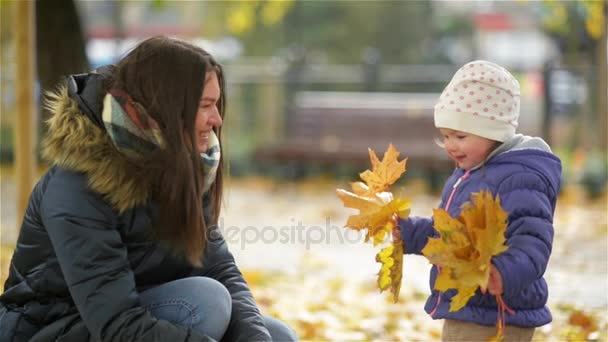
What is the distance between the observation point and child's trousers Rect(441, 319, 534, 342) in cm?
317

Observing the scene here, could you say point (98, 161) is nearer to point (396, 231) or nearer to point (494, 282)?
point (396, 231)

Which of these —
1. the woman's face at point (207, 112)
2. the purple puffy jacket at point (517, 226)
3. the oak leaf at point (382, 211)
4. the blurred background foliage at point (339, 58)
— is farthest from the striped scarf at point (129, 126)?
the blurred background foliage at point (339, 58)

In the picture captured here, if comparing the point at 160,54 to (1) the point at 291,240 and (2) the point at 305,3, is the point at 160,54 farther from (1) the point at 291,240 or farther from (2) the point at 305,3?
(2) the point at 305,3

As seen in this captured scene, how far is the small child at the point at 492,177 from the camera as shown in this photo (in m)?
3.06

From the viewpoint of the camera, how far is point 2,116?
541 inches

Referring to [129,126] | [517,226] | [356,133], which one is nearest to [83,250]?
[129,126]

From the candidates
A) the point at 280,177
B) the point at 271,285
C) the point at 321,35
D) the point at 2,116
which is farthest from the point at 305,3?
the point at 271,285

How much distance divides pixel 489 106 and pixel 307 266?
365 centimetres

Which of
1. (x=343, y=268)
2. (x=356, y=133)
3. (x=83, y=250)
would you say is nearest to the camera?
(x=83, y=250)

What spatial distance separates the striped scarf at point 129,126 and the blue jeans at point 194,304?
0.39 m

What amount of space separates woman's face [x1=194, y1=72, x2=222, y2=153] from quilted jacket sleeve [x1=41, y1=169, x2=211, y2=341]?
32 centimetres

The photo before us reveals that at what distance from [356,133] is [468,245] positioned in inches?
336

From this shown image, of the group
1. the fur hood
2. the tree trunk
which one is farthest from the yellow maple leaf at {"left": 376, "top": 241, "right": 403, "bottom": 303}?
the tree trunk

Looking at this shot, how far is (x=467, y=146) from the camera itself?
3.22 meters
